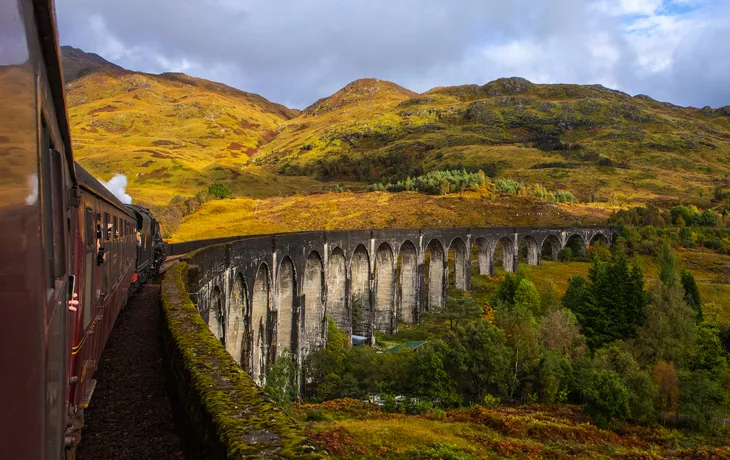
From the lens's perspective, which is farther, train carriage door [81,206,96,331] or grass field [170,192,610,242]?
grass field [170,192,610,242]

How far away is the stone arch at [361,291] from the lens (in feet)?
126

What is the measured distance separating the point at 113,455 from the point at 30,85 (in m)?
4.83

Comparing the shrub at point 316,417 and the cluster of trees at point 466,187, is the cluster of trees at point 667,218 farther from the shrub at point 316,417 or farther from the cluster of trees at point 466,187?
the shrub at point 316,417

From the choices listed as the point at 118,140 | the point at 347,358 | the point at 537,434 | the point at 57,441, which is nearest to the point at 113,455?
the point at 57,441

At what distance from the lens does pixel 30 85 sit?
208cm

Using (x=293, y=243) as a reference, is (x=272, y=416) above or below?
below

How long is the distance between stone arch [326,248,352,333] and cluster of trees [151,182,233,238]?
20668 millimetres

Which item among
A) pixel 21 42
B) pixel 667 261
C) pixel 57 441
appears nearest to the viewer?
pixel 21 42

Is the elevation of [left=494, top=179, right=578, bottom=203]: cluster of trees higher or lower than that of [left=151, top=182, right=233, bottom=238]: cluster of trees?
higher

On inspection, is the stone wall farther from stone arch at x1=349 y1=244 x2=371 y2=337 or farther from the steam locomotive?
stone arch at x1=349 y1=244 x2=371 y2=337

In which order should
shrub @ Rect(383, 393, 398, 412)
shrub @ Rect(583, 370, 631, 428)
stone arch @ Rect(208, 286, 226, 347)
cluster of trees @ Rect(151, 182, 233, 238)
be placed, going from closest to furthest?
stone arch @ Rect(208, 286, 226, 347), shrub @ Rect(383, 393, 398, 412), shrub @ Rect(583, 370, 631, 428), cluster of trees @ Rect(151, 182, 233, 238)

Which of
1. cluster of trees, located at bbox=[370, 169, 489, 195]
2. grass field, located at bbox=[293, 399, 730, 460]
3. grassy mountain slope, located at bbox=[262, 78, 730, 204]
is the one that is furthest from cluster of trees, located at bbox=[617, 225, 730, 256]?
grass field, located at bbox=[293, 399, 730, 460]

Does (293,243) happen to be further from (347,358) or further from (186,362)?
(186,362)

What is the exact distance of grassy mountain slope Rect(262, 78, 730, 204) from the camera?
110 metres
